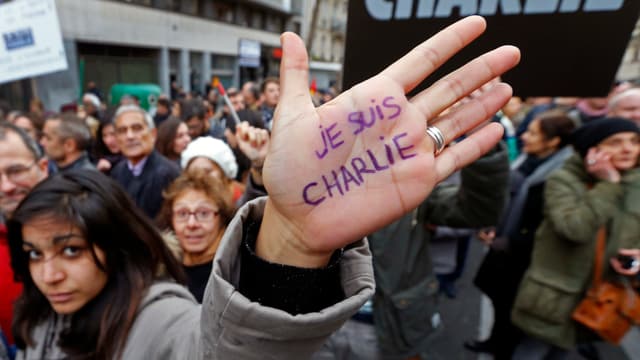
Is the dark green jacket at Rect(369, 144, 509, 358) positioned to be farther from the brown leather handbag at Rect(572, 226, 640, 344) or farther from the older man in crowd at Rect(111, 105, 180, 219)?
the older man in crowd at Rect(111, 105, 180, 219)

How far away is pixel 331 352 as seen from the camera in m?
2.07

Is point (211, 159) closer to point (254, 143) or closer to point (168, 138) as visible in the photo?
point (254, 143)

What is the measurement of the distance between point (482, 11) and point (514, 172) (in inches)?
89.9

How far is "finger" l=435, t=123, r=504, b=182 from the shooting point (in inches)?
30.8

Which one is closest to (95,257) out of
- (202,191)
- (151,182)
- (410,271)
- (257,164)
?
(257,164)

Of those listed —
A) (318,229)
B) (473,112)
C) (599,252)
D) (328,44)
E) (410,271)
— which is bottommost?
(410,271)

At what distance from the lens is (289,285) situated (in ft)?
2.51

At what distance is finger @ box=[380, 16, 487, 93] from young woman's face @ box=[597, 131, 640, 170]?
173 centimetres

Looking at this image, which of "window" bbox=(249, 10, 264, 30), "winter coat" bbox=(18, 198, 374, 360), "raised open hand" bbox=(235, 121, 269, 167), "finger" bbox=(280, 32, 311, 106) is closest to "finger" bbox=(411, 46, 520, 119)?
"finger" bbox=(280, 32, 311, 106)

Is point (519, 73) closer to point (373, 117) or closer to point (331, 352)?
point (373, 117)

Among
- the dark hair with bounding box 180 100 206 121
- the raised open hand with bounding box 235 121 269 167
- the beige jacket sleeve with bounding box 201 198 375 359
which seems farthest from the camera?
the dark hair with bounding box 180 100 206 121

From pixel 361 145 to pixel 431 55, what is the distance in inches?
8.2

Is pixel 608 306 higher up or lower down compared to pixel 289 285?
lower down

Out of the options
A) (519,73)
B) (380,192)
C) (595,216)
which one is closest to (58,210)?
(380,192)
